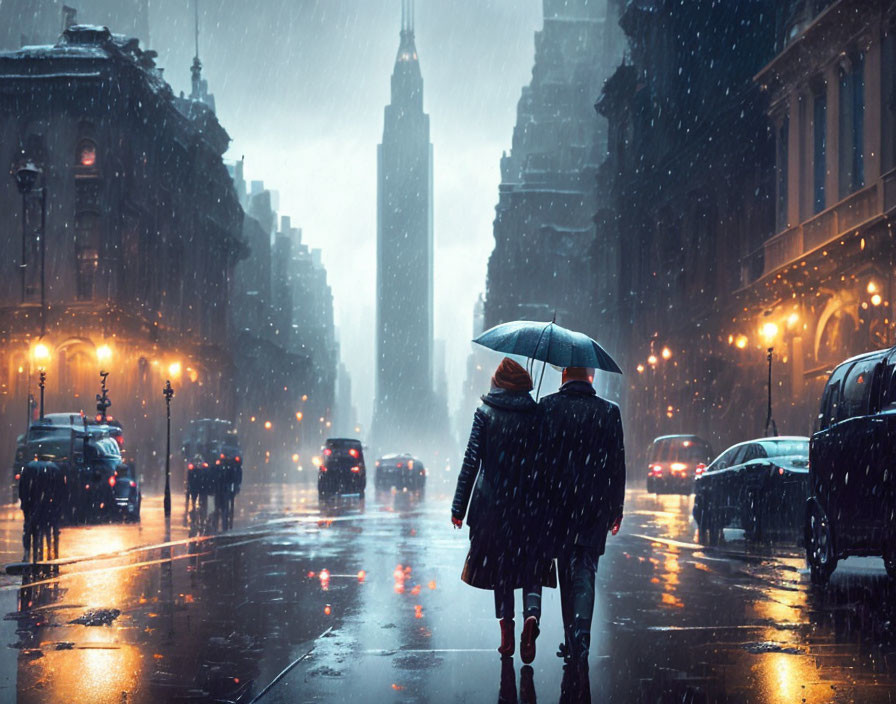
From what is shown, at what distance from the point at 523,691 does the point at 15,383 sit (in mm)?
55923

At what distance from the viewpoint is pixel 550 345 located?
900 cm

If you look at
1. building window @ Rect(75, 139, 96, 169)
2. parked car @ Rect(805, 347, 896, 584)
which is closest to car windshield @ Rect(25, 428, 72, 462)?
parked car @ Rect(805, 347, 896, 584)

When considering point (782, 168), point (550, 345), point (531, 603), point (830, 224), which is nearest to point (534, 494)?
point (531, 603)

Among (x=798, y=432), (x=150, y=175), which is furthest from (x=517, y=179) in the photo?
(x=798, y=432)

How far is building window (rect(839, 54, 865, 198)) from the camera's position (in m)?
29.3

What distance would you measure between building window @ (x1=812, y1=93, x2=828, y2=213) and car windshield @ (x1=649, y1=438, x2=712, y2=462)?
1115 centimetres

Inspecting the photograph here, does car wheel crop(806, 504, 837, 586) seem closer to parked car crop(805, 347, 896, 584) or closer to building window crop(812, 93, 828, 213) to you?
parked car crop(805, 347, 896, 584)

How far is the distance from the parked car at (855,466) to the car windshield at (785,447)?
202 inches

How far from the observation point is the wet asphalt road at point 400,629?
7.16 m

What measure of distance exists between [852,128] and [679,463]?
14.7 metres

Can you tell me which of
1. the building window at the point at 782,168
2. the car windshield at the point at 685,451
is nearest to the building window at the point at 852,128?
the building window at the point at 782,168

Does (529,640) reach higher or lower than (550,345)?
lower

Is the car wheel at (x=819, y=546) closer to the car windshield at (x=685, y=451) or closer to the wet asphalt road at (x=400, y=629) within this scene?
the wet asphalt road at (x=400, y=629)

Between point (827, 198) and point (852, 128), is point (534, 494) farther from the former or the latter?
point (827, 198)
